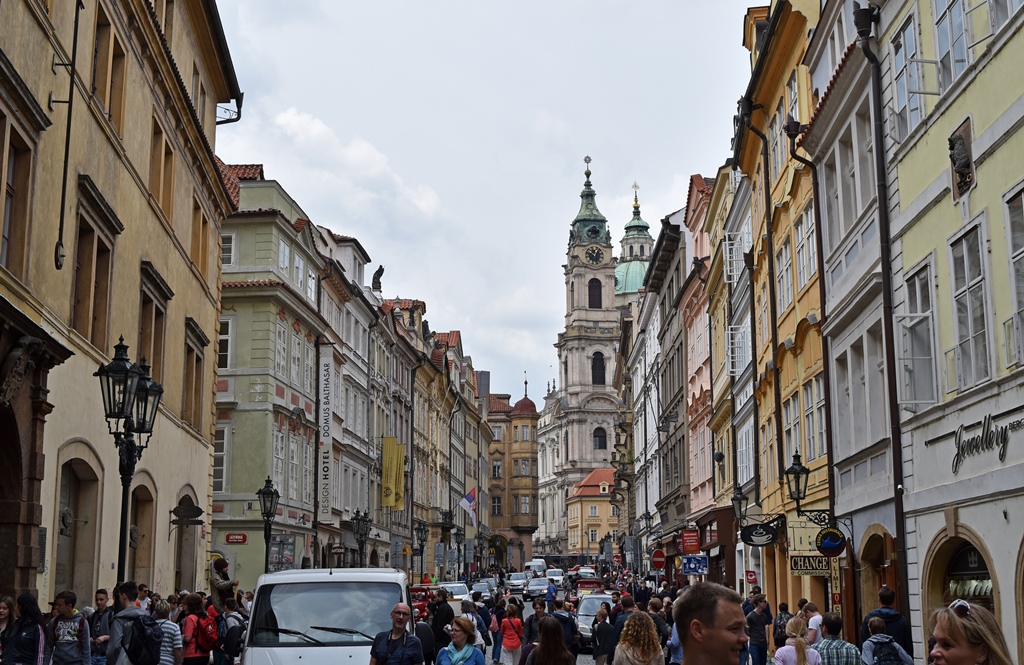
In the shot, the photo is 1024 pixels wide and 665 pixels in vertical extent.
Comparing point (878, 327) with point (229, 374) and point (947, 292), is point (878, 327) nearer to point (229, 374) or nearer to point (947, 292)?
point (947, 292)

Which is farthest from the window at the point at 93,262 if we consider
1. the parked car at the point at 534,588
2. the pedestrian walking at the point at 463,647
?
the parked car at the point at 534,588

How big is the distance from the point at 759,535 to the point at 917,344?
31.5ft

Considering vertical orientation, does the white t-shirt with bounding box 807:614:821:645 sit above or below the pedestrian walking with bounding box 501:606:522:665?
above

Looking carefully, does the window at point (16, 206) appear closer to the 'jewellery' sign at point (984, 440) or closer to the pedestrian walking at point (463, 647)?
the pedestrian walking at point (463, 647)

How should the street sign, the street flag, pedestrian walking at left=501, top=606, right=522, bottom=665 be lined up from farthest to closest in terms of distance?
the street flag → the street sign → pedestrian walking at left=501, top=606, right=522, bottom=665

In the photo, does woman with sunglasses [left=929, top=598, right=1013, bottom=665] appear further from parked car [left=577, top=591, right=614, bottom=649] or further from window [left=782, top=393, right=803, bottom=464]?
parked car [left=577, top=591, right=614, bottom=649]

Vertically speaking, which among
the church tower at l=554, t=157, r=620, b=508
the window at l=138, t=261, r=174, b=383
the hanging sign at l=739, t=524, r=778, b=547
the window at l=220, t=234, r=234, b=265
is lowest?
the hanging sign at l=739, t=524, r=778, b=547

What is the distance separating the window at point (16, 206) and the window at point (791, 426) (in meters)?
16.4

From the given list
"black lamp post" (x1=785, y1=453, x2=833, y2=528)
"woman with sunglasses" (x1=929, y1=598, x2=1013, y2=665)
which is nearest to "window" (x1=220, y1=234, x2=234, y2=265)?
"black lamp post" (x1=785, y1=453, x2=833, y2=528)

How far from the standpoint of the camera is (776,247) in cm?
2950

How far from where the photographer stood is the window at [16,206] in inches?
634

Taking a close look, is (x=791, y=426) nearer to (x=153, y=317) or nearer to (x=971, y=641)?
(x=153, y=317)

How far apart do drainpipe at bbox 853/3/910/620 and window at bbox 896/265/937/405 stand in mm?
352

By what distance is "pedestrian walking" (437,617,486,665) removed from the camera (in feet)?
39.2
